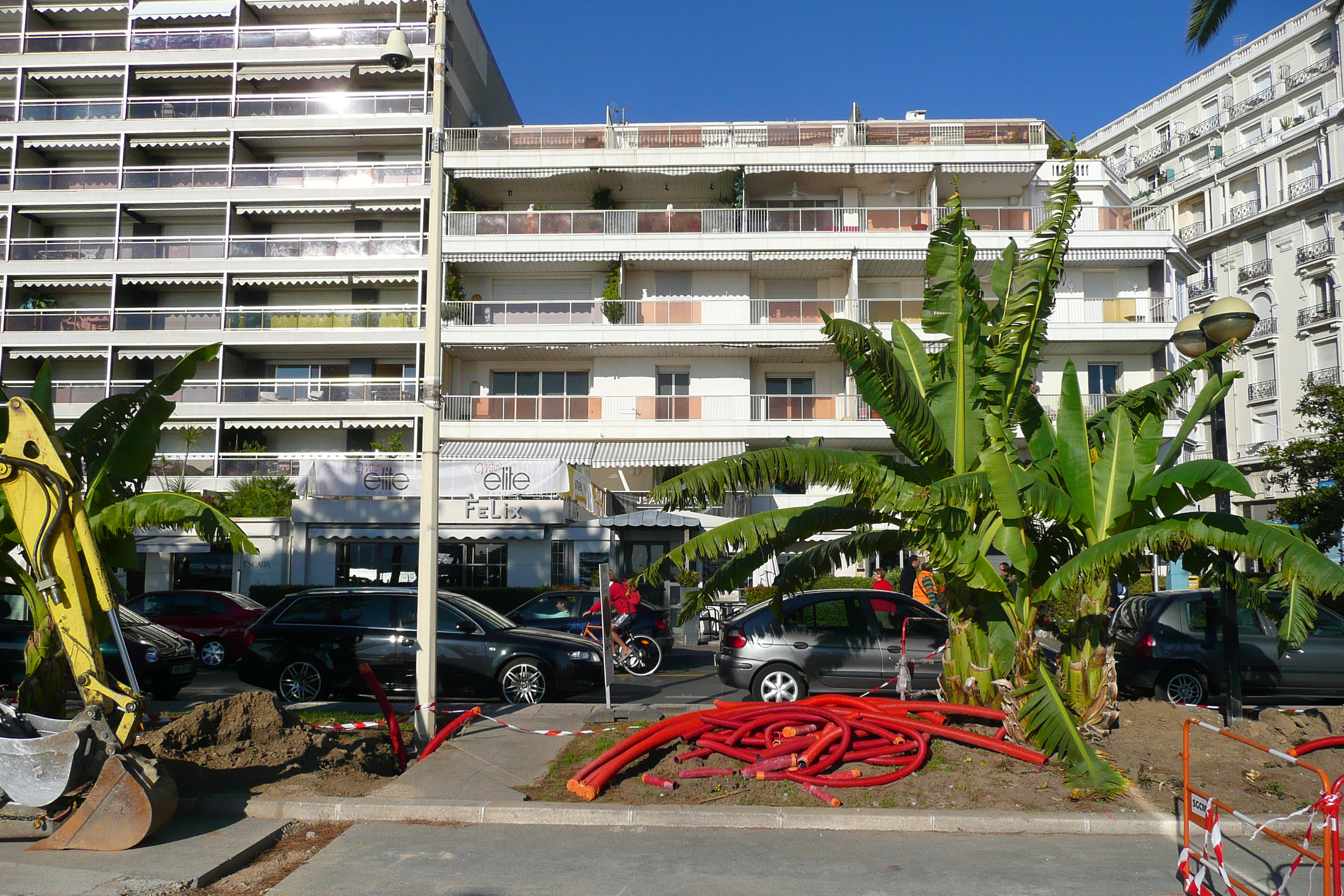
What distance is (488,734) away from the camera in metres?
9.56

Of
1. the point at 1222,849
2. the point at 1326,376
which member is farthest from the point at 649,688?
the point at 1326,376

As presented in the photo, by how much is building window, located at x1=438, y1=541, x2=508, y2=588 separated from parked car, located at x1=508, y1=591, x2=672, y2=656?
10.9 metres

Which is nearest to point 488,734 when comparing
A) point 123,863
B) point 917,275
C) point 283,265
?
point 123,863

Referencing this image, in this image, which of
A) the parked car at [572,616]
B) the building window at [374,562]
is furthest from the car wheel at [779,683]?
the building window at [374,562]

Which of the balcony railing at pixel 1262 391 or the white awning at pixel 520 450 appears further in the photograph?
the balcony railing at pixel 1262 391

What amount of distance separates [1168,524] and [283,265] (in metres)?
34.9

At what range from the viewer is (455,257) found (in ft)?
109

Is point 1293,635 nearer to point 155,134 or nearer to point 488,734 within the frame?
point 488,734

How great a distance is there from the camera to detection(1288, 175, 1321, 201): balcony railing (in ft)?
145

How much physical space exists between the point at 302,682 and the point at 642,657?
218 inches

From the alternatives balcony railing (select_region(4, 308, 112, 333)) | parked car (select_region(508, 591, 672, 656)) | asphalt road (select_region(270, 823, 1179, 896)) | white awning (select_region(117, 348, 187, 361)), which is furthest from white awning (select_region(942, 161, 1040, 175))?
balcony railing (select_region(4, 308, 112, 333))

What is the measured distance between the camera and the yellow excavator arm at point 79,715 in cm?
619

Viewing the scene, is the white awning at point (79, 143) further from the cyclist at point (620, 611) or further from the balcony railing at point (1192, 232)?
the balcony railing at point (1192, 232)

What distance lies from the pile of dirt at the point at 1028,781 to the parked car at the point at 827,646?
3037 millimetres
